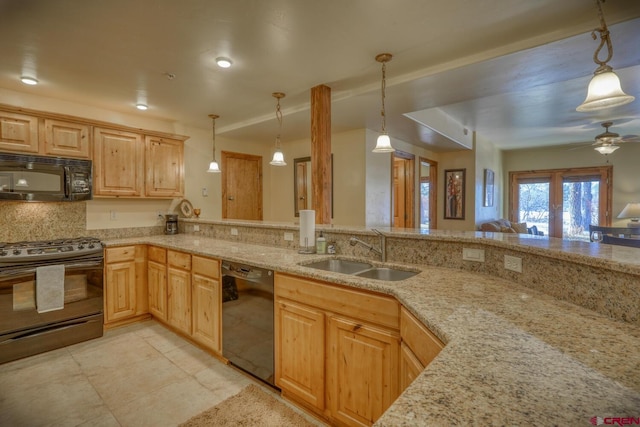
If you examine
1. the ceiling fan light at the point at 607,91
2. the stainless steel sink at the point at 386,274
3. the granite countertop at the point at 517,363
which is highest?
the ceiling fan light at the point at 607,91

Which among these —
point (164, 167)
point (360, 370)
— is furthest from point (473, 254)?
point (164, 167)

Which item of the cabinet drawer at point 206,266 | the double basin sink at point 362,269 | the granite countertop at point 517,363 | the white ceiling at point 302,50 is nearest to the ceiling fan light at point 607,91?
the white ceiling at point 302,50

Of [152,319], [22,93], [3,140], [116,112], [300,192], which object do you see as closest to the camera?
[3,140]

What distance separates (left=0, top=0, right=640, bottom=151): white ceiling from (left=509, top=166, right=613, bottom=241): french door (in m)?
4.21

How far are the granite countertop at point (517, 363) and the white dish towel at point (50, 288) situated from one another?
3.11 metres

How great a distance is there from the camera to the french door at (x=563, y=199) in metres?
6.82

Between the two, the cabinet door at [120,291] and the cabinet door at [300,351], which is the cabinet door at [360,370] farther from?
the cabinet door at [120,291]

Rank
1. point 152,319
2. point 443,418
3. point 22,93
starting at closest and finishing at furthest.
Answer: point 443,418, point 22,93, point 152,319

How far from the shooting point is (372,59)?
99.6 inches

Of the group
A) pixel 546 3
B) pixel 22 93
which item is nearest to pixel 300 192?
pixel 22 93

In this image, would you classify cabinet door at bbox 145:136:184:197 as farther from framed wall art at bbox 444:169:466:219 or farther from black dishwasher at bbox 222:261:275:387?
framed wall art at bbox 444:169:466:219

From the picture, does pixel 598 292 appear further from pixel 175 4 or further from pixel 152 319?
pixel 152 319

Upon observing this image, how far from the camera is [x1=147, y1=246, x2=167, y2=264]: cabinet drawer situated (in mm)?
3277

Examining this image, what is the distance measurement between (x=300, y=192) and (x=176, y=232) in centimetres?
214
